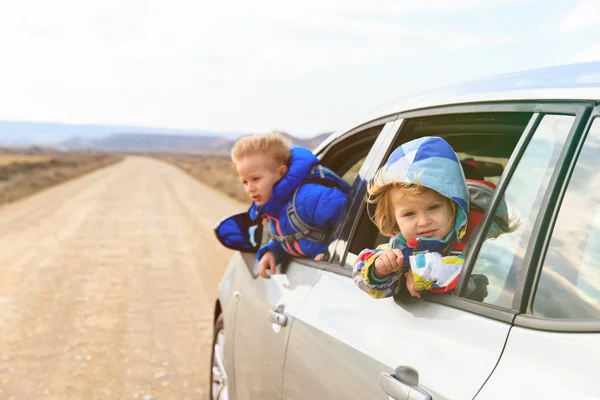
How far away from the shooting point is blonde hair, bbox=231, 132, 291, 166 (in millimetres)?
3344

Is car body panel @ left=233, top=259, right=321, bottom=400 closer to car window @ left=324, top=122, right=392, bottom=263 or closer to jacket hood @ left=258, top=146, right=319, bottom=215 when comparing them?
car window @ left=324, top=122, right=392, bottom=263

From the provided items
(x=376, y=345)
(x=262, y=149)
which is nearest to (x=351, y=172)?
(x=262, y=149)

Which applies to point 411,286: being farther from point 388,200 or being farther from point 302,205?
point 302,205

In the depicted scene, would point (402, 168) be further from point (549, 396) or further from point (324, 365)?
point (549, 396)

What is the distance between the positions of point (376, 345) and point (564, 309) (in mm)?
620

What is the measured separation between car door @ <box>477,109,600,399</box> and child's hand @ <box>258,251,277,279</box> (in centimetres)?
174

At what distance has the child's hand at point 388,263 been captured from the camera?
203cm

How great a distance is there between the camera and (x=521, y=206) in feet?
5.75

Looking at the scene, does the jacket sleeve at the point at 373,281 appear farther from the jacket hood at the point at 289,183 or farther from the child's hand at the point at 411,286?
the jacket hood at the point at 289,183

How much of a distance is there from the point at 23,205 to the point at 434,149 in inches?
813

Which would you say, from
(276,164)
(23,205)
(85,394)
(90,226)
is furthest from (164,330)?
(23,205)

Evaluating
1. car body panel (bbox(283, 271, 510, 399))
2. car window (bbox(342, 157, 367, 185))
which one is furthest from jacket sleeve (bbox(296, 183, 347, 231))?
car window (bbox(342, 157, 367, 185))

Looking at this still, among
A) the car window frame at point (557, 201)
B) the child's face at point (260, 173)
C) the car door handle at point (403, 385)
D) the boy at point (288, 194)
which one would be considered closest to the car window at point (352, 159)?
the boy at point (288, 194)

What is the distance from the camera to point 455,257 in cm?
199
